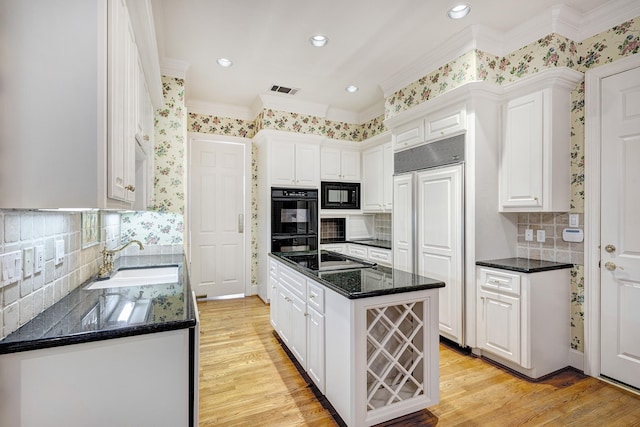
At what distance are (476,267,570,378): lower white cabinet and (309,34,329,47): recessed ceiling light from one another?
2452 millimetres

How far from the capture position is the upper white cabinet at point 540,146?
2.47m

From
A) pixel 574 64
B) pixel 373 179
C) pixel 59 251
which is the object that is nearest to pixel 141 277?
pixel 59 251

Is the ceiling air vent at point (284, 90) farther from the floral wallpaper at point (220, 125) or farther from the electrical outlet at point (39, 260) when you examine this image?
the electrical outlet at point (39, 260)

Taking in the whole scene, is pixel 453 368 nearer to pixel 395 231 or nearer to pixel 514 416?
pixel 514 416

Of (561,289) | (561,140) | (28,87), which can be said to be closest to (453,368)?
(561,289)

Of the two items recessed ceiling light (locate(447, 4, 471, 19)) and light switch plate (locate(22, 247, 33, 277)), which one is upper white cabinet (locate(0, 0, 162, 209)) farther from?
recessed ceiling light (locate(447, 4, 471, 19))

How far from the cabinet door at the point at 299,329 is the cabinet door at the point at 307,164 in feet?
7.12

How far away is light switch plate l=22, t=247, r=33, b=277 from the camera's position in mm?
1149

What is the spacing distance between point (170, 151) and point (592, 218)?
3720mm

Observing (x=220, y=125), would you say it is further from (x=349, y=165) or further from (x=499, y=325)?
(x=499, y=325)

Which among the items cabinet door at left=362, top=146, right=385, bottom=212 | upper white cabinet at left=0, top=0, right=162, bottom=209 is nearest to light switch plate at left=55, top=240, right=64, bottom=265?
upper white cabinet at left=0, top=0, right=162, bottom=209

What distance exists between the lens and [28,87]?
0.94 meters

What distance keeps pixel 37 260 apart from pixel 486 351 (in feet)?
10.2

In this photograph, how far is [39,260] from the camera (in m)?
1.25
